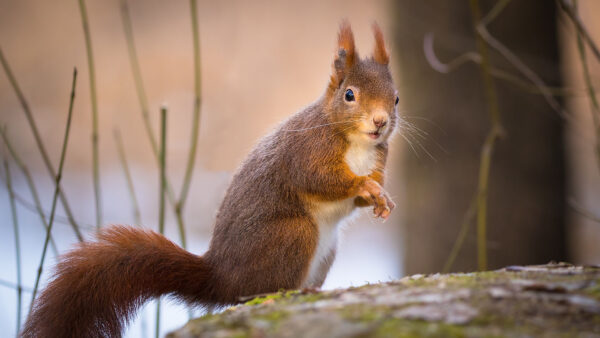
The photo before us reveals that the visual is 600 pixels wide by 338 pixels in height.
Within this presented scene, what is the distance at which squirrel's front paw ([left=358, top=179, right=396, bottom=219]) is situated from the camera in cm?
171

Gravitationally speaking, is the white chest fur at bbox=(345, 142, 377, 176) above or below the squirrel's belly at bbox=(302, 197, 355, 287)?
above

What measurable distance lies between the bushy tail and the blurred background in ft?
0.23

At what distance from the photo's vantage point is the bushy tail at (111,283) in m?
1.52

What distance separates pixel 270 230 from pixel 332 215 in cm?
24

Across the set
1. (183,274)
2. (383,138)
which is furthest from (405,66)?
(183,274)

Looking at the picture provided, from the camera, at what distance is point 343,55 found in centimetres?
192

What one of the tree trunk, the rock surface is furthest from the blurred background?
the rock surface

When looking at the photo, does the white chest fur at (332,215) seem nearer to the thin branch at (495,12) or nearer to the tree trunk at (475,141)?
the thin branch at (495,12)

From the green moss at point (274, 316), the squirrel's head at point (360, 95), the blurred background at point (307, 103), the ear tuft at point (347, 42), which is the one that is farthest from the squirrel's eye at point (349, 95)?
the green moss at point (274, 316)

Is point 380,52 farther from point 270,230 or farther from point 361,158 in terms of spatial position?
point 270,230

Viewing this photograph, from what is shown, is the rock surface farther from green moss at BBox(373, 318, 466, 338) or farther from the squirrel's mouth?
the squirrel's mouth

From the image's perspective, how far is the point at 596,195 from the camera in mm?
5918

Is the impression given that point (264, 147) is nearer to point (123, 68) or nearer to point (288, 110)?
point (288, 110)

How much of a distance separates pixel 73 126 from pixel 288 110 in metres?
1.82
